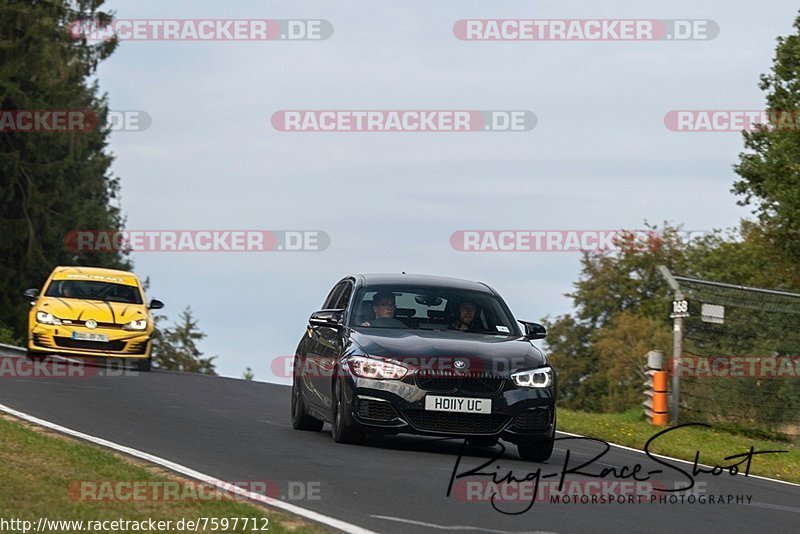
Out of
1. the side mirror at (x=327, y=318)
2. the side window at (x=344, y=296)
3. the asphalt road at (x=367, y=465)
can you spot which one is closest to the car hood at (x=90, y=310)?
the asphalt road at (x=367, y=465)

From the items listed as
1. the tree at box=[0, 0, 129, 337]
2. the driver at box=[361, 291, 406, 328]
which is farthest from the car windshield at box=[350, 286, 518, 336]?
the tree at box=[0, 0, 129, 337]

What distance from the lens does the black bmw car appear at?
12.8m

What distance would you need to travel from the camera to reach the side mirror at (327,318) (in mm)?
14172

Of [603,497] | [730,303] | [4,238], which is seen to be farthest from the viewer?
[4,238]

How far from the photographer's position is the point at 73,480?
32.3 ft

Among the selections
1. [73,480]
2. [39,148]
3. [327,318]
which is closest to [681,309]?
[327,318]

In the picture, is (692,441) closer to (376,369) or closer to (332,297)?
(332,297)

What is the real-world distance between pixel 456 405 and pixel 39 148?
44.3 m

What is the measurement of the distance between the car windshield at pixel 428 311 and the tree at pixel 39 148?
39.0 metres

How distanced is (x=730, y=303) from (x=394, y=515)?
13.1m

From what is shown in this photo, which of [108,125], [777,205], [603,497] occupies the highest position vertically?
[108,125]

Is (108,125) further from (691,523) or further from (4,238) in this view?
(691,523)

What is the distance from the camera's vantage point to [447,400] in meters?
12.8

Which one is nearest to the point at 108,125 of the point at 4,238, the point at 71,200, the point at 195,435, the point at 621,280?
the point at 71,200
